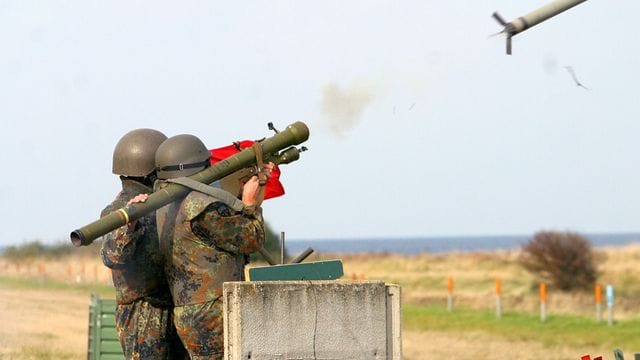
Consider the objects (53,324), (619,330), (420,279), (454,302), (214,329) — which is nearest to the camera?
(214,329)

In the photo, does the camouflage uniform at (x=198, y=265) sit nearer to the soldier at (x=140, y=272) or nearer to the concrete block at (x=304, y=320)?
the soldier at (x=140, y=272)

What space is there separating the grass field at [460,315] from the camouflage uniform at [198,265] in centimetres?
1072

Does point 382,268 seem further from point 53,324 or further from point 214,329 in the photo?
point 214,329

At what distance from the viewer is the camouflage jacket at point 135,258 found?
8.70 meters

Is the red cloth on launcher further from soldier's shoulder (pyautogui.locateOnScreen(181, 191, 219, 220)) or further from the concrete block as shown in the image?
the concrete block

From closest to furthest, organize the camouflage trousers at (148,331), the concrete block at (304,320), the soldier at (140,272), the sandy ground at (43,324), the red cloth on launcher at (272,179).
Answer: the concrete block at (304,320)
the soldier at (140,272)
the camouflage trousers at (148,331)
the red cloth on launcher at (272,179)
the sandy ground at (43,324)

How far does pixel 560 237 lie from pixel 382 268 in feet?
53.4

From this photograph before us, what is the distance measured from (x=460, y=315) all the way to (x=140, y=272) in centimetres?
2234

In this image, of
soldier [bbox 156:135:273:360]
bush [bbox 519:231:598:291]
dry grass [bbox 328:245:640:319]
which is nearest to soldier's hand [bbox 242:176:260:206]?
soldier [bbox 156:135:273:360]

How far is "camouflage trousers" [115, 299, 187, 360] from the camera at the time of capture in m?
9.21

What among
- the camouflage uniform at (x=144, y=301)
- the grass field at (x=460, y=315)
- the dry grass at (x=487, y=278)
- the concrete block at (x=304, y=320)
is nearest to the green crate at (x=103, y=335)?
the grass field at (x=460, y=315)

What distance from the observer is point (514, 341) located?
24.0 metres

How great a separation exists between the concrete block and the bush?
107 ft

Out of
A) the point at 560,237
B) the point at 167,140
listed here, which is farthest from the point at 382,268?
the point at 167,140
